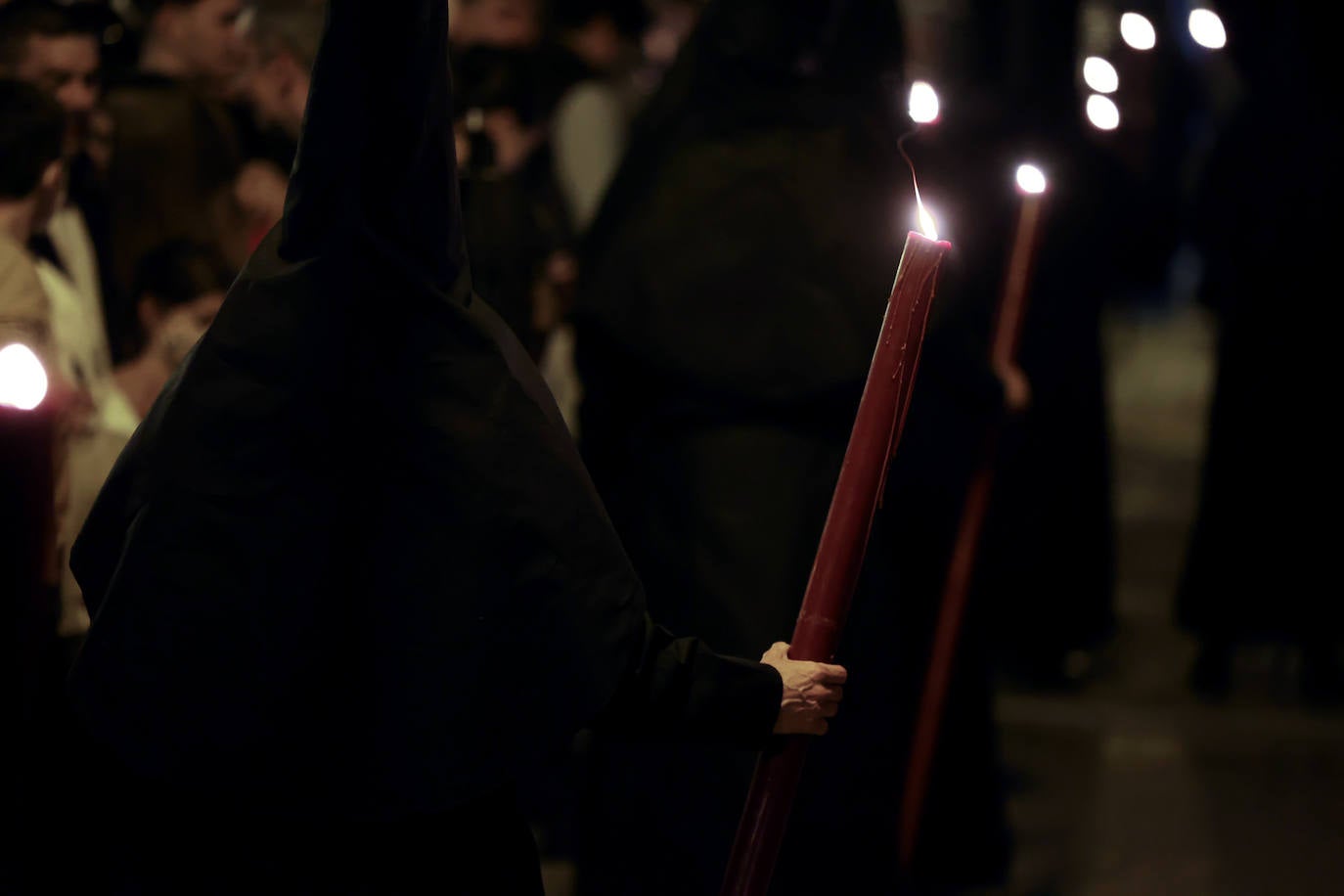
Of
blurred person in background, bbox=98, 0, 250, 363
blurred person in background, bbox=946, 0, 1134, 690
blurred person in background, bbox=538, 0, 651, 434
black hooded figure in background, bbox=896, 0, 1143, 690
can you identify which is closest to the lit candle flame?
blurred person in background, bbox=538, 0, 651, 434

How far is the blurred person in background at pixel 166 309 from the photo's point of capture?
13.9 feet

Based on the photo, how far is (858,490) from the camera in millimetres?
2184

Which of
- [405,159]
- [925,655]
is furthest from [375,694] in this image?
[925,655]

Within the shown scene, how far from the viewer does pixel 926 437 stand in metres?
4.30

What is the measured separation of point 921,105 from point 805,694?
80 centimetres

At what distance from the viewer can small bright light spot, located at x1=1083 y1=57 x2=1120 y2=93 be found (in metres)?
3.79

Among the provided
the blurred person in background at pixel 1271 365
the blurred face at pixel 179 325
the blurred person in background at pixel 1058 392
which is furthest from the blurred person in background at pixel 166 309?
the blurred person in background at pixel 1271 365

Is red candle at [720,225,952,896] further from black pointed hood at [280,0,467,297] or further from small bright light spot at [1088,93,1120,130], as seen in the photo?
small bright light spot at [1088,93,1120,130]

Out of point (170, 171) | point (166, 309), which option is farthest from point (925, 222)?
point (170, 171)

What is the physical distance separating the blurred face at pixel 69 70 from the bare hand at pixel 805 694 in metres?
2.73

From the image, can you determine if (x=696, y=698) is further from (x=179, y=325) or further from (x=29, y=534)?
Result: (x=179, y=325)

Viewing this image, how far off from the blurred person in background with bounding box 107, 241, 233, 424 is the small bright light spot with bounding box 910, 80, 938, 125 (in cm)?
188

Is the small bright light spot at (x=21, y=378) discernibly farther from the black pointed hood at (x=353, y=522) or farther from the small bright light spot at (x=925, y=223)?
the small bright light spot at (x=925, y=223)

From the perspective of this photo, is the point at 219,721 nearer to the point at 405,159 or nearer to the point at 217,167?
the point at 405,159
